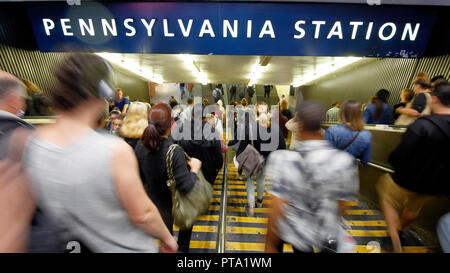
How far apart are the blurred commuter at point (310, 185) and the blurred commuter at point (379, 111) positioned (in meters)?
3.45

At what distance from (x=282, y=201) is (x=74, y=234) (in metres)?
1.27

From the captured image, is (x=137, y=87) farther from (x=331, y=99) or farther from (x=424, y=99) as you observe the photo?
(x=424, y=99)

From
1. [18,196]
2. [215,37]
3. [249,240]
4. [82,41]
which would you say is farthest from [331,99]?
[18,196]

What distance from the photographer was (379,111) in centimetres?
369

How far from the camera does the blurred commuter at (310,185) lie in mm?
1181

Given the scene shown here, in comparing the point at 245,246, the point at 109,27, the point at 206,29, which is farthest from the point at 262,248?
the point at 109,27

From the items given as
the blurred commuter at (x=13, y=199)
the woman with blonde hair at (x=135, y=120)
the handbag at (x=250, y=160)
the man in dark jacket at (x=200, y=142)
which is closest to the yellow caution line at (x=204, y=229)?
the man in dark jacket at (x=200, y=142)

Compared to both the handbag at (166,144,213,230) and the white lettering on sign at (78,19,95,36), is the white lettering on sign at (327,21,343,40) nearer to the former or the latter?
the handbag at (166,144,213,230)

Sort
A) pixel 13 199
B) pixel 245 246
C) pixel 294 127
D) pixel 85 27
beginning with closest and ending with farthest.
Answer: pixel 13 199, pixel 245 246, pixel 85 27, pixel 294 127

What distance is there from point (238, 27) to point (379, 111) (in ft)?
11.4

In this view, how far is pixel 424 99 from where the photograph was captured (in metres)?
2.57

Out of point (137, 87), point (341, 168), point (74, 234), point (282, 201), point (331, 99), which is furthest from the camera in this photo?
point (137, 87)

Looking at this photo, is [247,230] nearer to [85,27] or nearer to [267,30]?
[267,30]

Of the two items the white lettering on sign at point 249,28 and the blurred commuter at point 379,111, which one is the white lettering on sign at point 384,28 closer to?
the blurred commuter at point 379,111
